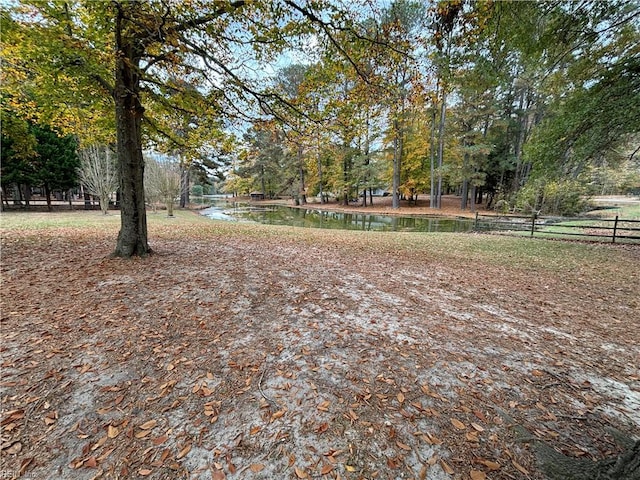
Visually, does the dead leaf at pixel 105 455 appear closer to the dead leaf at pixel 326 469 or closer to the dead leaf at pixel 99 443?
the dead leaf at pixel 99 443

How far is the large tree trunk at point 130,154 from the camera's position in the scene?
18.0 feet

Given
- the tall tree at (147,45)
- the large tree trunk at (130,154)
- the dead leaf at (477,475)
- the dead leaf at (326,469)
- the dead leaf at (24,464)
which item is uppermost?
the tall tree at (147,45)

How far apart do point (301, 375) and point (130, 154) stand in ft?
19.2

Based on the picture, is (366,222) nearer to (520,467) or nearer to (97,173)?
(97,173)

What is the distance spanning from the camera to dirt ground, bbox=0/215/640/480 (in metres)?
1.84

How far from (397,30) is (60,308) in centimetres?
680

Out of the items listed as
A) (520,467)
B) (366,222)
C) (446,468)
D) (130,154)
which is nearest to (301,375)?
(446,468)

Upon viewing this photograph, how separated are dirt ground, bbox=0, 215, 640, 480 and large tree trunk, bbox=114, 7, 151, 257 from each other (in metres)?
1.03

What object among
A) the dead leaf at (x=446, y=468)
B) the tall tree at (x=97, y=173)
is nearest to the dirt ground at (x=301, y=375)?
the dead leaf at (x=446, y=468)

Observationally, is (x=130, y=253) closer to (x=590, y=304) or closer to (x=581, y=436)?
(x=581, y=436)

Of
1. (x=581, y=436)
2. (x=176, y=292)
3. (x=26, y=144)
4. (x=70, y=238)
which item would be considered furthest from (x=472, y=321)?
(x=26, y=144)

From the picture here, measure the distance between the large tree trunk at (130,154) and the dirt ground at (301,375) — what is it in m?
1.03

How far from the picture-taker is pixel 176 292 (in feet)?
14.7

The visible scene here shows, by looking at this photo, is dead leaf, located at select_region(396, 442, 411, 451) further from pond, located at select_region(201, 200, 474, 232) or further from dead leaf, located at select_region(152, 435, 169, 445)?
pond, located at select_region(201, 200, 474, 232)
